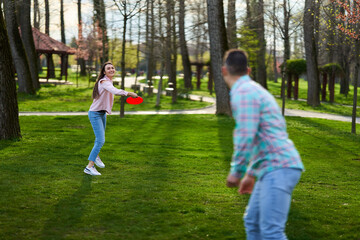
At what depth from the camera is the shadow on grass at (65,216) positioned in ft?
17.1

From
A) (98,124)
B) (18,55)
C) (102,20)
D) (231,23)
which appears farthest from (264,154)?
(231,23)

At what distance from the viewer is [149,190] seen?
24.0 feet

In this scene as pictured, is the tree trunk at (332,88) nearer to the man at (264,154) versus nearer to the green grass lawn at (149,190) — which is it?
the green grass lawn at (149,190)

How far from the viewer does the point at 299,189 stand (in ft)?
26.0

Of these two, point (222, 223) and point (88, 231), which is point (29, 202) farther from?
point (222, 223)

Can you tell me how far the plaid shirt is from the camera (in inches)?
129

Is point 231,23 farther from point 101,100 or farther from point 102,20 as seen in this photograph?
point 101,100

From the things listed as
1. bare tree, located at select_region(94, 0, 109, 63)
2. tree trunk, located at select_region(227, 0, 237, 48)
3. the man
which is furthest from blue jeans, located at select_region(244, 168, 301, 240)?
tree trunk, located at select_region(227, 0, 237, 48)

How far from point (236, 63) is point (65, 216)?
3.33 meters

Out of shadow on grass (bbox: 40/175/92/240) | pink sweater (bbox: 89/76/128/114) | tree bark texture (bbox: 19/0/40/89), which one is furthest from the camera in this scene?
tree bark texture (bbox: 19/0/40/89)

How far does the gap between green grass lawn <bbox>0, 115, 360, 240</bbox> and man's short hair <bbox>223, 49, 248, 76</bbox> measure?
93.6 inches

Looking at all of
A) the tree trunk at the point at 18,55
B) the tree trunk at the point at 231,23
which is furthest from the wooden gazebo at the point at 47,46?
the tree trunk at the point at 231,23

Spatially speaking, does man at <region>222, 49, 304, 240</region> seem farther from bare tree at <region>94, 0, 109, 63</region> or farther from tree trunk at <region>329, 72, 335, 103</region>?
tree trunk at <region>329, 72, 335, 103</region>

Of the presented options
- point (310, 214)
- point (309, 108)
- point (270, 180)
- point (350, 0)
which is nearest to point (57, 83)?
point (309, 108)
